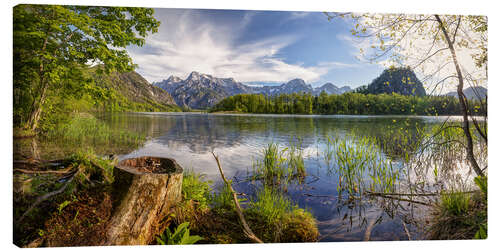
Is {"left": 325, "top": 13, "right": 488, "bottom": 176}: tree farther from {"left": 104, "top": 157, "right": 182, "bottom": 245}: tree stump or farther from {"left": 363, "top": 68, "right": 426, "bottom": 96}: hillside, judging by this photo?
{"left": 104, "top": 157, "right": 182, "bottom": 245}: tree stump

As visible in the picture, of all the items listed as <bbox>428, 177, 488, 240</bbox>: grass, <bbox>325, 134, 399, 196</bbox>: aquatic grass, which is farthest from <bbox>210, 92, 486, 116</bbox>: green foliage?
<bbox>428, 177, 488, 240</bbox>: grass

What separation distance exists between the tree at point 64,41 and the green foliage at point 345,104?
1674 millimetres

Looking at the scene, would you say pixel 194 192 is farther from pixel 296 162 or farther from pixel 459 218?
pixel 459 218

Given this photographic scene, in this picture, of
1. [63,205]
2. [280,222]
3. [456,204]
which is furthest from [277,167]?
[63,205]

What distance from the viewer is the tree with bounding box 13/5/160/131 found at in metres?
2.51

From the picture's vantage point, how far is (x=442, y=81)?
10.0 feet

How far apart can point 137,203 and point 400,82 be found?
3.64m

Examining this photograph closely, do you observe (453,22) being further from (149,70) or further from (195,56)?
(149,70)

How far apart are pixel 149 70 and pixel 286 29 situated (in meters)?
2.11

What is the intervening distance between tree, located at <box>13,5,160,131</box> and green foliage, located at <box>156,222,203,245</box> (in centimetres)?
219

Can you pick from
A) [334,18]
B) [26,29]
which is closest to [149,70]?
[26,29]

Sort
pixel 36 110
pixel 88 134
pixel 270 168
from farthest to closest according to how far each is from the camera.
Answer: pixel 270 168
pixel 88 134
pixel 36 110

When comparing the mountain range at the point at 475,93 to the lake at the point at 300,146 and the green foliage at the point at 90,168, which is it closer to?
the lake at the point at 300,146

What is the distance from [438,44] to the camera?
307 centimetres
